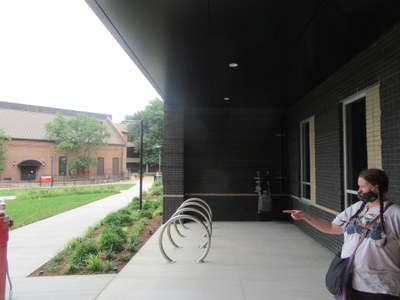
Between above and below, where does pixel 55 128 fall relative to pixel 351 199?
above

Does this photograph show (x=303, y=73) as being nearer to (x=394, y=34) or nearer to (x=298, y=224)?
(x=394, y=34)

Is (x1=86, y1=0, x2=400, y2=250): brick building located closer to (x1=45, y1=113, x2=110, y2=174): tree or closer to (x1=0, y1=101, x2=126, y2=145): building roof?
(x1=45, y1=113, x2=110, y2=174): tree

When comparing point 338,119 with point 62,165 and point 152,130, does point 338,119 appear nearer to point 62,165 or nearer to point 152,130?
point 62,165

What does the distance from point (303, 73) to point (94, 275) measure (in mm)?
4835

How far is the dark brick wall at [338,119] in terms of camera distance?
4.32 metres

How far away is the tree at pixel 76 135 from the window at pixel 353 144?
3804cm

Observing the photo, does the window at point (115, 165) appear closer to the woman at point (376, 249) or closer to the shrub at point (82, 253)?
the shrub at point (82, 253)

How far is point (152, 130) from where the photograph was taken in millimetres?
51250

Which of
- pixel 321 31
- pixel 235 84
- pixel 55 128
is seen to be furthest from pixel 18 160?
pixel 321 31

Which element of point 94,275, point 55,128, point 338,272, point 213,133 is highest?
point 55,128

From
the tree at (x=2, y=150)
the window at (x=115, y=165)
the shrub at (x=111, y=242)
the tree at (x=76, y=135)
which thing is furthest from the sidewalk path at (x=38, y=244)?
the window at (x=115, y=165)

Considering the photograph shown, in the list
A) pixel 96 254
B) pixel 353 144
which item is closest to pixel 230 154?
pixel 353 144

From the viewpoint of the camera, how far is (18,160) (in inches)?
1545

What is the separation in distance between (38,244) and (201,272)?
4.17 meters
